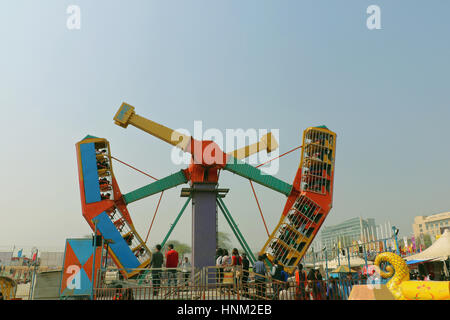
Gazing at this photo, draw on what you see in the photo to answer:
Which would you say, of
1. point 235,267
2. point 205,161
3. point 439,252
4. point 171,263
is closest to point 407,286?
point 235,267

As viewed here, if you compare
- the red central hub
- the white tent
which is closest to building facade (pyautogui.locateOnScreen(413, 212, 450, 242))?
the white tent

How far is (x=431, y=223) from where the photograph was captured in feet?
344

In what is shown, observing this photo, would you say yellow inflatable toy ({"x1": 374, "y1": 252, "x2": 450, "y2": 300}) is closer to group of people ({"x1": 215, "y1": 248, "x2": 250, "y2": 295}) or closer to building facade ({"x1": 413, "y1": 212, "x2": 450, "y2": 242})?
group of people ({"x1": 215, "y1": 248, "x2": 250, "y2": 295})

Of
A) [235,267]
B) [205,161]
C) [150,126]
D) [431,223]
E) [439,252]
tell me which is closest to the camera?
[235,267]

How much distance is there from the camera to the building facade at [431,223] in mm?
99250

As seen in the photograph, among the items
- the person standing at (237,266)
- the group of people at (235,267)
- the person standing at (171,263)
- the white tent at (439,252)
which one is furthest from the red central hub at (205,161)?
the white tent at (439,252)

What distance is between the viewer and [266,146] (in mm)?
20641

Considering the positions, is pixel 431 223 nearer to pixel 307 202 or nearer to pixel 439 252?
pixel 439 252

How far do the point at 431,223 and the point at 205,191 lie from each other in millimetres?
112018

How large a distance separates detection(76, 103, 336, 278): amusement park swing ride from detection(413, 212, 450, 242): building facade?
94.7 m

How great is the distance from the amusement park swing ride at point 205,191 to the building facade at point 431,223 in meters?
94.7
